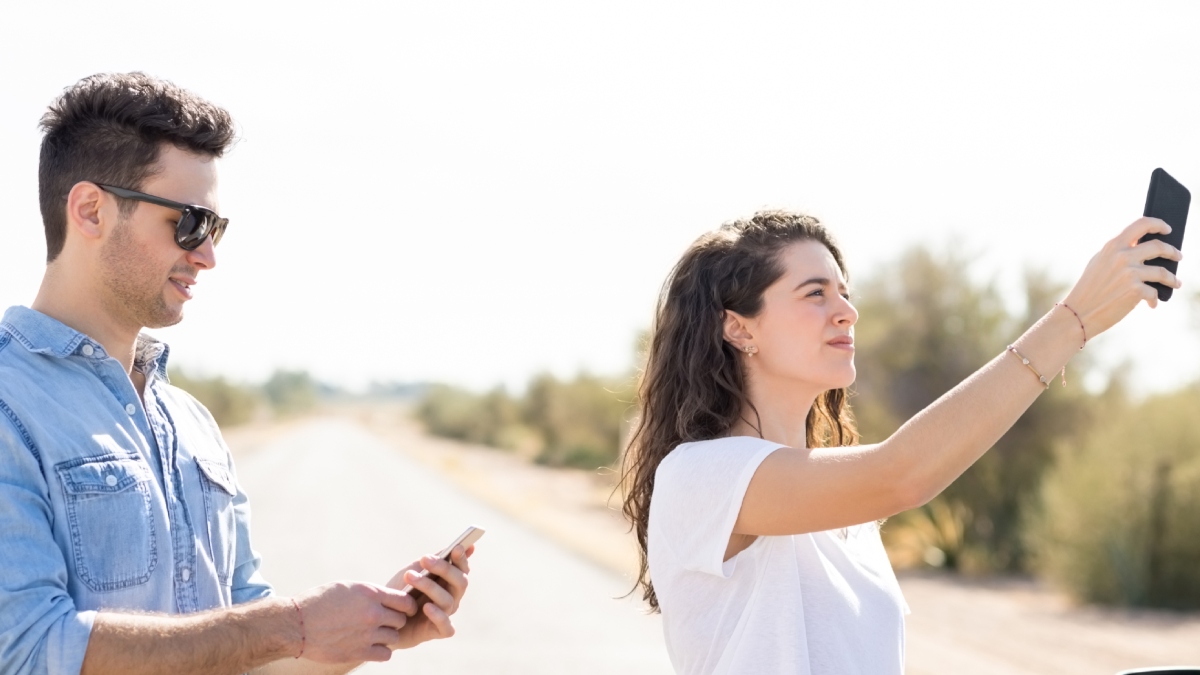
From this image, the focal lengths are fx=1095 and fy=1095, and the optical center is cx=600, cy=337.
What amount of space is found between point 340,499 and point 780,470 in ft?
79.6

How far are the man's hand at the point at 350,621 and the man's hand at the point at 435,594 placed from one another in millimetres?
114

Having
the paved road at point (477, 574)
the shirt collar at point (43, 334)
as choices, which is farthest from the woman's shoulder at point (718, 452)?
the paved road at point (477, 574)

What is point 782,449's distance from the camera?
2334 mm

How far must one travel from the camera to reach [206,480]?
103 inches

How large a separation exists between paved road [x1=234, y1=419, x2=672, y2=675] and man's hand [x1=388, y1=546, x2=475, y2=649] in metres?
6.79

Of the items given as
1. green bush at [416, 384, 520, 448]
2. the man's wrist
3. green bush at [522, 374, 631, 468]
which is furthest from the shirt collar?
green bush at [416, 384, 520, 448]

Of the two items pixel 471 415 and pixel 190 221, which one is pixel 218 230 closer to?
pixel 190 221

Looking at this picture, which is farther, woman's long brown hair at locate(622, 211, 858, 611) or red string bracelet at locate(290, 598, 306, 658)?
woman's long brown hair at locate(622, 211, 858, 611)

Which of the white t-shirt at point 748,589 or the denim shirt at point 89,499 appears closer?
the denim shirt at point 89,499

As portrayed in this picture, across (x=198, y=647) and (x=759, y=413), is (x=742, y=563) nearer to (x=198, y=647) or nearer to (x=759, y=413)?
(x=759, y=413)

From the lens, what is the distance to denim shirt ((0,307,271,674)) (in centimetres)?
202

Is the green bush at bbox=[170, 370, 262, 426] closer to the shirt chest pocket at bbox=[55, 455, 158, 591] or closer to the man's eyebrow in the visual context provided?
the shirt chest pocket at bbox=[55, 455, 158, 591]

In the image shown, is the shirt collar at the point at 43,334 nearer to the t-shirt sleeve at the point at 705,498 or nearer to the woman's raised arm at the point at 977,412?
the t-shirt sleeve at the point at 705,498

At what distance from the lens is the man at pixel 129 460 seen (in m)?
2.06
